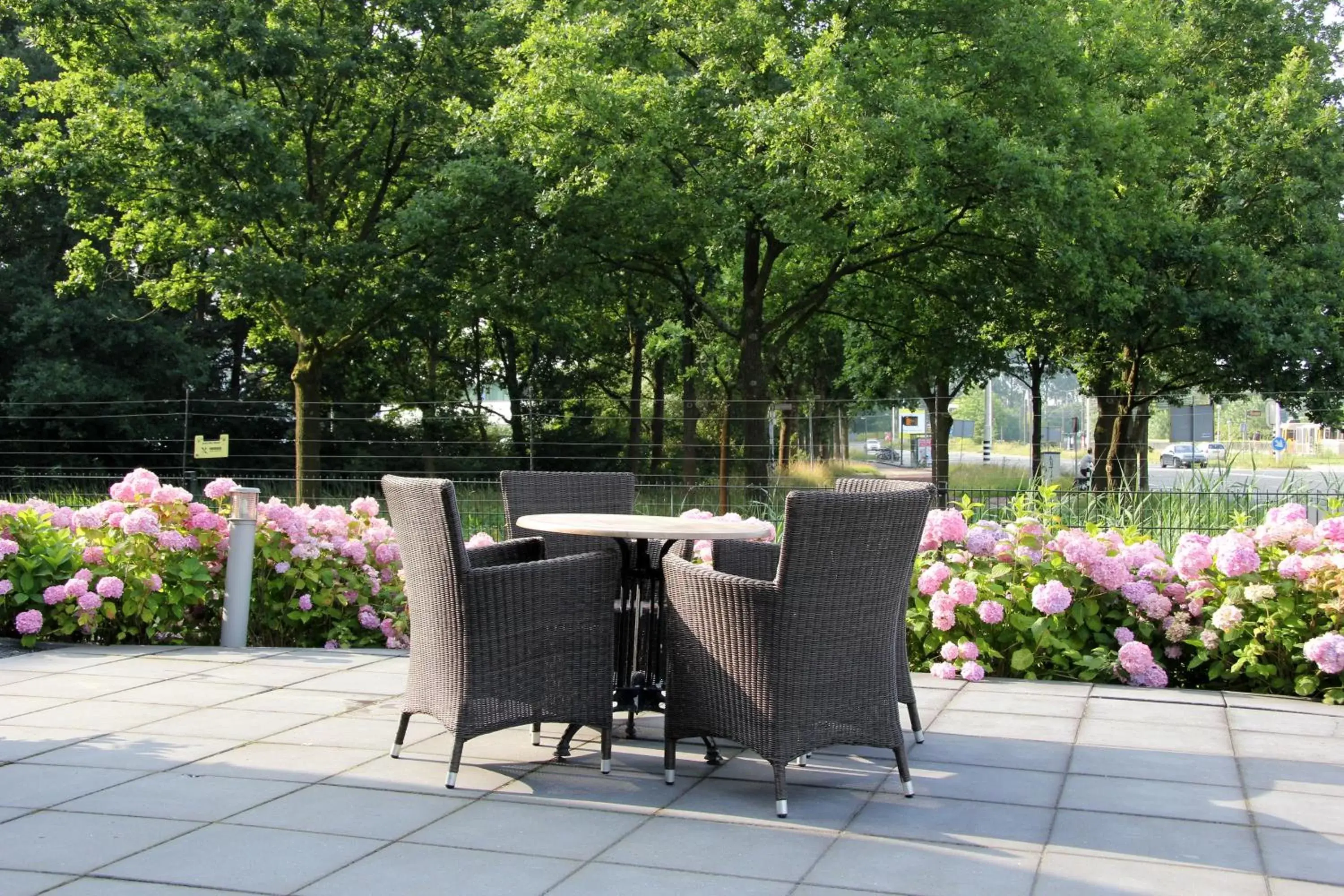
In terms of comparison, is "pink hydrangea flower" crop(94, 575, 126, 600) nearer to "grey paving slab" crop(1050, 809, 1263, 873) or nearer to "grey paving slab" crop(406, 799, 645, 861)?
"grey paving slab" crop(406, 799, 645, 861)

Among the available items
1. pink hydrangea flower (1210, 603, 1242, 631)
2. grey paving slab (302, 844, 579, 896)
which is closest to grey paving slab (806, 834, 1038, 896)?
grey paving slab (302, 844, 579, 896)

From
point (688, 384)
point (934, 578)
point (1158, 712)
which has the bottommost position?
point (1158, 712)

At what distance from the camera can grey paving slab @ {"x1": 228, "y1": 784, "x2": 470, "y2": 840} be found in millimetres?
3166

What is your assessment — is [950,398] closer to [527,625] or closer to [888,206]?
[888,206]

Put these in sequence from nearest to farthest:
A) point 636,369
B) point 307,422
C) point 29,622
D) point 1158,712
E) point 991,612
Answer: point 1158,712 < point 991,612 < point 29,622 < point 307,422 < point 636,369

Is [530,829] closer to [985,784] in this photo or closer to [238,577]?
[985,784]

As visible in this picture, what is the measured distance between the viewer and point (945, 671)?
17.5ft

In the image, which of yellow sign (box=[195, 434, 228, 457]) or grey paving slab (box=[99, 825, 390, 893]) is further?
yellow sign (box=[195, 434, 228, 457])

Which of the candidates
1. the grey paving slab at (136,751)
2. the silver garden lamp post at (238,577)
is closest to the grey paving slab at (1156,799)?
the grey paving slab at (136,751)

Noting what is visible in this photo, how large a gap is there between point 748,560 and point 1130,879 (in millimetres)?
1848

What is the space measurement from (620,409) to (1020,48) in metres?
15.3

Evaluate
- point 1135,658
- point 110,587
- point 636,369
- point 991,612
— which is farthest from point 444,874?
point 636,369

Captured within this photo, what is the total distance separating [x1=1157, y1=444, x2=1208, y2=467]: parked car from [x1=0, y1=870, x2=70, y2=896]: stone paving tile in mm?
6313

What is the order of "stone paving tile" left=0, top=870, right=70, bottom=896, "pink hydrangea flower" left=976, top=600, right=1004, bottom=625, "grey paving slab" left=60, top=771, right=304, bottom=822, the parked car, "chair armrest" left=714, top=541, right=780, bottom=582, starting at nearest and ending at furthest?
"stone paving tile" left=0, top=870, right=70, bottom=896 < "grey paving slab" left=60, top=771, right=304, bottom=822 < "chair armrest" left=714, top=541, right=780, bottom=582 < "pink hydrangea flower" left=976, top=600, right=1004, bottom=625 < the parked car
